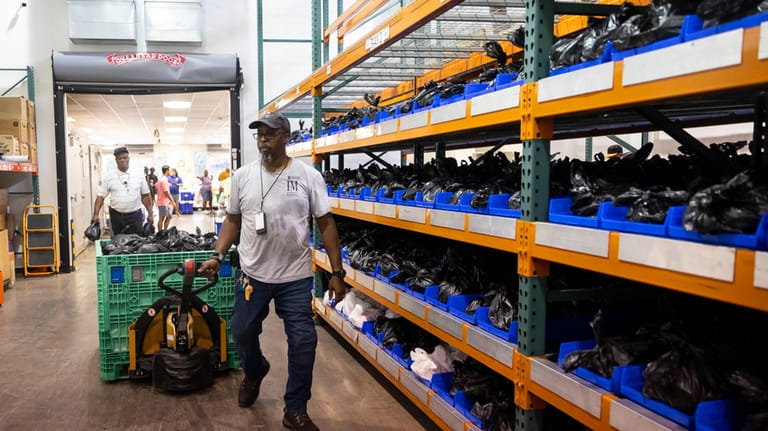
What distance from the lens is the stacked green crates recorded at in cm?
416

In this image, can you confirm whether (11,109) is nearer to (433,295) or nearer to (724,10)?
(433,295)

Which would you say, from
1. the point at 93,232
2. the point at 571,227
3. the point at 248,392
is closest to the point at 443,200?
the point at 571,227

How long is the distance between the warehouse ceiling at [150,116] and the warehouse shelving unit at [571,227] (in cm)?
882

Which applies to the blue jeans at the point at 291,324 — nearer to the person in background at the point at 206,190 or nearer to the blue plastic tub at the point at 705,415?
the blue plastic tub at the point at 705,415

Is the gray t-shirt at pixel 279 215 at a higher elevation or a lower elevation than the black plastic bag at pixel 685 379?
higher

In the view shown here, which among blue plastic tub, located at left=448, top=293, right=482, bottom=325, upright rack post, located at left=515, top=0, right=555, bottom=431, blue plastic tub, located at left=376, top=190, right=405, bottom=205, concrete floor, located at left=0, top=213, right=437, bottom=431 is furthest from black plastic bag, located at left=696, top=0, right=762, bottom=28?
concrete floor, located at left=0, top=213, right=437, bottom=431

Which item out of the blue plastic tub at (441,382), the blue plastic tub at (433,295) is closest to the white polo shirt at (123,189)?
the blue plastic tub at (433,295)

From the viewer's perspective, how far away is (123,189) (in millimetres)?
7262

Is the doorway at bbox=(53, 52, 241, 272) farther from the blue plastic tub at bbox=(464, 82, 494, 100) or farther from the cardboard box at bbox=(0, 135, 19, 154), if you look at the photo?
the blue plastic tub at bbox=(464, 82, 494, 100)

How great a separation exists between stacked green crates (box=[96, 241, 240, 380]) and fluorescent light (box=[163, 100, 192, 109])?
33.8ft

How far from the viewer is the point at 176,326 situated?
401 cm

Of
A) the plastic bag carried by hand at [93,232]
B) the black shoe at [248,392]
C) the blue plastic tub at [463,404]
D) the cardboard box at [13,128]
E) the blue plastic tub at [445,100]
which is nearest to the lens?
the blue plastic tub at [463,404]

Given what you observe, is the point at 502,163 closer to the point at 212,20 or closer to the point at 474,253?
the point at 474,253

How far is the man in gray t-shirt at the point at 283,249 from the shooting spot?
11.3 ft
